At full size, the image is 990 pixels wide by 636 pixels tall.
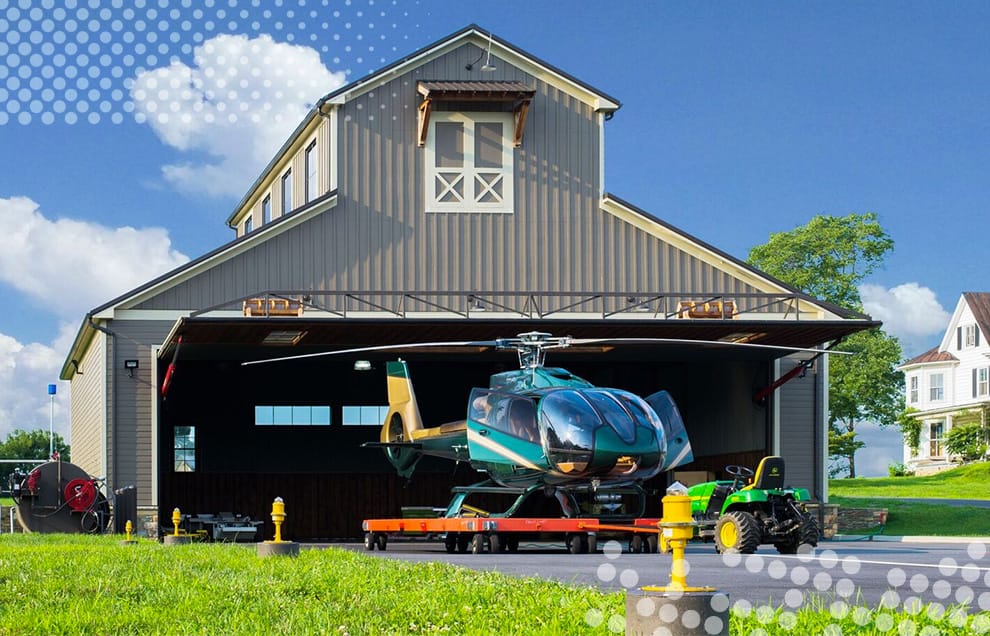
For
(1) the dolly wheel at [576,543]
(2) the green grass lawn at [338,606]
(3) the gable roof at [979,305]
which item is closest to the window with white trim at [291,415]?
(1) the dolly wheel at [576,543]

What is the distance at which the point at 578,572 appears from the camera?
45.5 ft

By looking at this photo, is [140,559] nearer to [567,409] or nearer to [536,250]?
[567,409]

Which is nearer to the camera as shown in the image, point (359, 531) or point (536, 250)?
point (536, 250)

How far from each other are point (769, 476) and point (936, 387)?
5087 cm

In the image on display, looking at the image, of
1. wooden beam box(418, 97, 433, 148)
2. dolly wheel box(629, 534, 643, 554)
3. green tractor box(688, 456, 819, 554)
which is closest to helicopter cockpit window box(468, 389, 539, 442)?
dolly wheel box(629, 534, 643, 554)

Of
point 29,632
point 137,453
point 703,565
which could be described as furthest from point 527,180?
point 29,632

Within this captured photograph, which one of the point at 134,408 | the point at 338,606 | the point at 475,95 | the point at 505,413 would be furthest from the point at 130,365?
the point at 338,606

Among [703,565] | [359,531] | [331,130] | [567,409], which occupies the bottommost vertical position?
[359,531]

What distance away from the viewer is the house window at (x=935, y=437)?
2579 inches

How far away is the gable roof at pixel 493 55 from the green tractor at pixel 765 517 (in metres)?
13.2

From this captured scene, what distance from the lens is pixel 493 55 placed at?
103 feet

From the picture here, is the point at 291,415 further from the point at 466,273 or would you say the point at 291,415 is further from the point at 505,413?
the point at 505,413

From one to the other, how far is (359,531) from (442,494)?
2581 mm

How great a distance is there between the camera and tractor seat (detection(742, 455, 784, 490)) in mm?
20516
